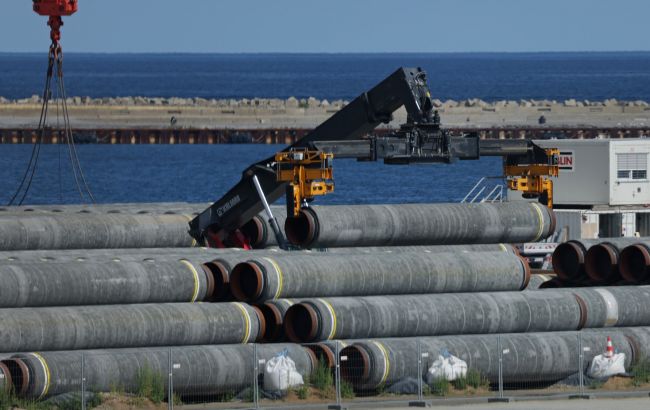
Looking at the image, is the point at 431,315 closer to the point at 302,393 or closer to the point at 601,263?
the point at 302,393

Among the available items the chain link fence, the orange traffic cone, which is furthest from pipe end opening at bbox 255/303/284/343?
the orange traffic cone

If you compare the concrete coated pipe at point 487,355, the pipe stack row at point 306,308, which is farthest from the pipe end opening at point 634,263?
the concrete coated pipe at point 487,355

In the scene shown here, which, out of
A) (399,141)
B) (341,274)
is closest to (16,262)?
(341,274)

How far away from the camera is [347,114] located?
42562 millimetres

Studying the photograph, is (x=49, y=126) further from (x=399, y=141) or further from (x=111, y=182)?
(x=399, y=141)

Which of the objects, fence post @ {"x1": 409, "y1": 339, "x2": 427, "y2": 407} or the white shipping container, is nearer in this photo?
fence post @ {"x1": 409, "y1": 339, "x2": 427, "y2": 407}

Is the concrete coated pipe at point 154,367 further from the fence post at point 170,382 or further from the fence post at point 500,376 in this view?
the fence post at point 500,376

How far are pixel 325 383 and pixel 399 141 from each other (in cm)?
840

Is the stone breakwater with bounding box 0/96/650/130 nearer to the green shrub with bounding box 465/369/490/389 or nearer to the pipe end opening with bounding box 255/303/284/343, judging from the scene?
the pipe end opening with bounding box 255/303/284/343

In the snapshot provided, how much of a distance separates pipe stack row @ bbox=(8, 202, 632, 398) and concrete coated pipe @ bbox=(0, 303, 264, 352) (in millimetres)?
28

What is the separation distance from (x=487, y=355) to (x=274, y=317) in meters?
4.69

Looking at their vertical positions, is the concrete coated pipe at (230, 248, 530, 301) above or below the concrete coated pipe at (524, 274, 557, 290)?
above

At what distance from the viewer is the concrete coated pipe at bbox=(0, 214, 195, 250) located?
4544 cm

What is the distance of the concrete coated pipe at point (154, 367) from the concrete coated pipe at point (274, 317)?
1.67m
